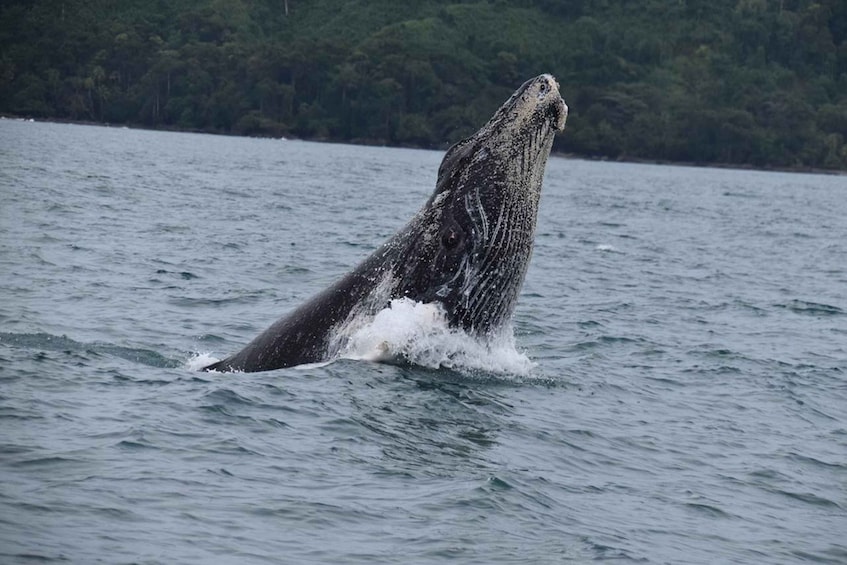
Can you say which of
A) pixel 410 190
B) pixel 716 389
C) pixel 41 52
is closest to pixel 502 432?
pixel 716 389

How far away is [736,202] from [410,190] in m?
22.1

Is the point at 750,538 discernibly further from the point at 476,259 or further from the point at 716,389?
the point at 716,389

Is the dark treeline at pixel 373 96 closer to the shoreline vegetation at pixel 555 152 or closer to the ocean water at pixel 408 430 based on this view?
the shoreline vegetation at pixel 555 152

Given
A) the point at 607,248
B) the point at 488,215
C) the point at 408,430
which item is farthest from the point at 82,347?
the point at 607,248

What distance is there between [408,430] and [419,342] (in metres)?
1.19

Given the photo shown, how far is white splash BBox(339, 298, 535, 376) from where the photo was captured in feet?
37.2

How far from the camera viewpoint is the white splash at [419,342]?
446 inches

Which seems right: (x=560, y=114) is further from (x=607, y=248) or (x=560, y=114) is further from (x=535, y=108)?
(x=607, y=248)

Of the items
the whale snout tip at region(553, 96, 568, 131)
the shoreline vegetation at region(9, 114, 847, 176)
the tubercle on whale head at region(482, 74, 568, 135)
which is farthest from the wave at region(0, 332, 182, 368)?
the shoreline vegetation at region(9, 114, 847, 176)

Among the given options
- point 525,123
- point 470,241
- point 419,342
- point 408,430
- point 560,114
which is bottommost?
point 408,430

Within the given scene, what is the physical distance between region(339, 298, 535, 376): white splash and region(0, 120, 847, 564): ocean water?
0.04 metres

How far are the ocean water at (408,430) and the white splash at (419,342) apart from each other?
0.13 ft

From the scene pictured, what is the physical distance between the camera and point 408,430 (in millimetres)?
10719

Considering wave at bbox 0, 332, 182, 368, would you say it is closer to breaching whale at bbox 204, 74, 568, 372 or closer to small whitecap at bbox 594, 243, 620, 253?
breaching whale at bbox 204, 74, 568, 372
